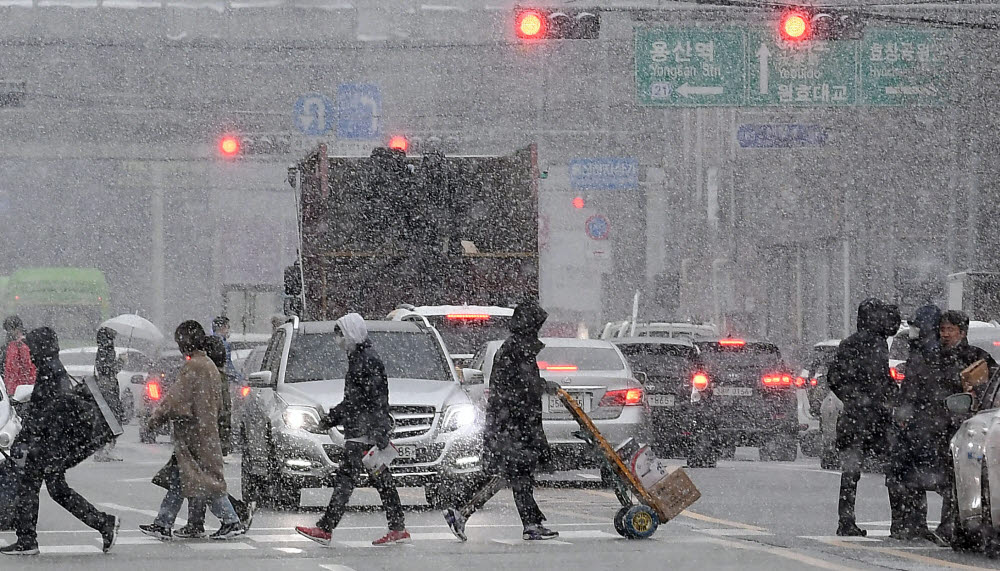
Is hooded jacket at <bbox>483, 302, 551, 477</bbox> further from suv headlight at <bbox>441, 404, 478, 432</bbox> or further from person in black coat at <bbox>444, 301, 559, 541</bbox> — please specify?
suv headlight at <bbox>441, 404, 478, 432</bbox>

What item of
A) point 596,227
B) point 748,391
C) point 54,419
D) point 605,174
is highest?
point 605,174

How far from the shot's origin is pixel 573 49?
54.4 meters

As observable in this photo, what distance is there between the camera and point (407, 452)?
16125 mm

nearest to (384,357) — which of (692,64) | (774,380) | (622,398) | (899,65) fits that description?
(622,398)

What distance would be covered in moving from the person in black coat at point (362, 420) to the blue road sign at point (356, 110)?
24845mm

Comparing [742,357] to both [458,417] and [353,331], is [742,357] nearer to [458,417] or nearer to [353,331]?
[458,417]

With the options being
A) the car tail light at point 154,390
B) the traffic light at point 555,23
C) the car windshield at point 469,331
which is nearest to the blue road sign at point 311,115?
the car tail light at point 154,390

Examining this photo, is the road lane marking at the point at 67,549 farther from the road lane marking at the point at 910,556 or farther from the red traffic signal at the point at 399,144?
the red traffic signal at the point at 399,144

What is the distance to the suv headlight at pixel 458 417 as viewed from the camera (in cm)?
1639

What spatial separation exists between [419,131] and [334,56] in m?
3.20

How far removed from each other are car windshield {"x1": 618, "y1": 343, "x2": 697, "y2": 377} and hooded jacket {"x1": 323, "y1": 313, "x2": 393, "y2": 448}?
9.84 m

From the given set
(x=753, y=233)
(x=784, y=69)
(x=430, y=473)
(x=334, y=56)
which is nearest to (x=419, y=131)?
(x=334, y=56)

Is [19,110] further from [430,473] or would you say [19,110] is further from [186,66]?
[430,473]

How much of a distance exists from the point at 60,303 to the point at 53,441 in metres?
38.3
